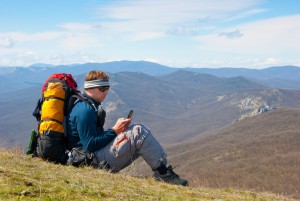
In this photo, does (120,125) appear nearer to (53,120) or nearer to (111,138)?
(111,138)

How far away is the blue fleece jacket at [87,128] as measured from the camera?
10.1 metres

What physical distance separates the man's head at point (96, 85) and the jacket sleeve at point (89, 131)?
18.3 inches

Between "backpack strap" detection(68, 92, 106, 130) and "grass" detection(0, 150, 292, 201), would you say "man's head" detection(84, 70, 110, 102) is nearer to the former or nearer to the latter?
"backpack strap" detection(68, 92, 106, 130)

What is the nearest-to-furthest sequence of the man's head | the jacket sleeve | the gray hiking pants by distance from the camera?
the jacket sleeve
the gray hiking pants
the man's head

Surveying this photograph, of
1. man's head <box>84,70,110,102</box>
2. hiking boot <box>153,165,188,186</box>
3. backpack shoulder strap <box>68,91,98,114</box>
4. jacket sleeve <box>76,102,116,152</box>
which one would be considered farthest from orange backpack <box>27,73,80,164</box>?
hiking boot <box>153,165,188,186</box>

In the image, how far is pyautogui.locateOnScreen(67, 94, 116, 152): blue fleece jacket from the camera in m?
10.1

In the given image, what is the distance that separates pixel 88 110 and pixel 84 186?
9.78 ft

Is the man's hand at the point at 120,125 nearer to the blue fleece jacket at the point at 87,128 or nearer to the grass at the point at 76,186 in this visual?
the blue fleece jacket at the point at 87,128

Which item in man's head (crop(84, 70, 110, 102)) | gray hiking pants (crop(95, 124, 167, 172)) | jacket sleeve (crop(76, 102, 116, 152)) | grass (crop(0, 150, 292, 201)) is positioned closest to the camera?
grass (crop(0, 150, 292, 201))

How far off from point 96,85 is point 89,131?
4.02ft

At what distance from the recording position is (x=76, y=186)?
7.32 m

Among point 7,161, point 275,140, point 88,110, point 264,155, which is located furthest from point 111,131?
point 275,140

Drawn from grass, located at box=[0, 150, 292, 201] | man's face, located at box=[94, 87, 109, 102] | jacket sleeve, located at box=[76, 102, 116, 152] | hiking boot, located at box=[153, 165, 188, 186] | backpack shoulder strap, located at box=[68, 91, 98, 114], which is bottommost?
hiking boot, located at box=[153, 165, 188, 186]

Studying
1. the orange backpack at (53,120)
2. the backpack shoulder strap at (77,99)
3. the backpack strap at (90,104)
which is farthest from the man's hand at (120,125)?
the orange backpack at (53,120)
